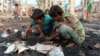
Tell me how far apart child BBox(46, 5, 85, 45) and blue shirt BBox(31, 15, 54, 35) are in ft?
1.21

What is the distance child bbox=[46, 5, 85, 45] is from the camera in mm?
4012

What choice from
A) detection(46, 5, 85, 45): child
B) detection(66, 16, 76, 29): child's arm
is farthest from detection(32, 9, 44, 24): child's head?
detection(66, 16, 76, 29): child's arm

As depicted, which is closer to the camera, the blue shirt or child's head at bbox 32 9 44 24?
child's head at bbox 32 9 44 24

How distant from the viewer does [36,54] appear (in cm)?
391

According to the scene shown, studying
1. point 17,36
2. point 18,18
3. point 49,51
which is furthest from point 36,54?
point 18,18

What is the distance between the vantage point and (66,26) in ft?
13.1

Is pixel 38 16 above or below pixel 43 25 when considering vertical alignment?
above

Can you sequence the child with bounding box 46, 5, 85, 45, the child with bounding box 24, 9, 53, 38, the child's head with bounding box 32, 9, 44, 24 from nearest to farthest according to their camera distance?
the child with bounding box 46, 5, 85, 45 < the child's head with bounding box 32, 9, 44, 24 < the child with bounding box 24, 9, 53, 38

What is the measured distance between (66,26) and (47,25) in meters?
0.69

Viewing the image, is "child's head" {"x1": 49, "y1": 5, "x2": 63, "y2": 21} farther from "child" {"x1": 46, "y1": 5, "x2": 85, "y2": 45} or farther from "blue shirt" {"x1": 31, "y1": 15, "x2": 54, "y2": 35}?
"blue shirt" {"x1": 31, "y1": 15, "x2": 54, "y2": 35}

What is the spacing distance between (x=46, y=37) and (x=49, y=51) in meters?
0.65

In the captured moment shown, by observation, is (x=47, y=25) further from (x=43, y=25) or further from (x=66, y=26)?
(x=66, y=26)

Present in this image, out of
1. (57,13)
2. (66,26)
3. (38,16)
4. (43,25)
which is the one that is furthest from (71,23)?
(43,25)

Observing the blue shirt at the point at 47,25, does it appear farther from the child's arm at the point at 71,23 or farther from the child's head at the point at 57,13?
the child's arm at the point at 71,23
